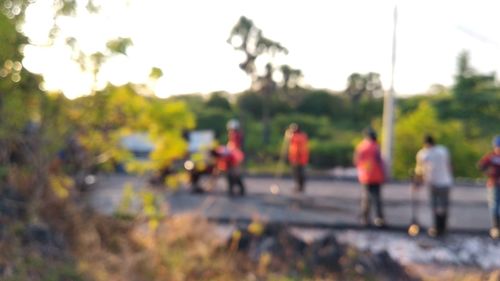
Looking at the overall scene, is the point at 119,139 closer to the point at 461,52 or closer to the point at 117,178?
the point at 117,178

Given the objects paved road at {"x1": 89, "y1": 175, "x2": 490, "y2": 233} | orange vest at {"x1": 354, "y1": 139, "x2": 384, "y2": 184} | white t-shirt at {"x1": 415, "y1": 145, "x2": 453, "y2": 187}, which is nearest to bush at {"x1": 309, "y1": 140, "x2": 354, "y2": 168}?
paved road at {"x1": 89, "y1": 175, "x2": 490, "y2": 233}

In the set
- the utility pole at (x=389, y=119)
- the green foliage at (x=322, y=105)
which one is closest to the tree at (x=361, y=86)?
the green foliage at (x=322, y=105)

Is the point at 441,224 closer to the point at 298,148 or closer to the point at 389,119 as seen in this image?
the point at 298,148

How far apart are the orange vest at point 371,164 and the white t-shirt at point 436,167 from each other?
77cm

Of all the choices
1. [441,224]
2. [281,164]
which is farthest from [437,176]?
[281,164]

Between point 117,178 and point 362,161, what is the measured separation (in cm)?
1047

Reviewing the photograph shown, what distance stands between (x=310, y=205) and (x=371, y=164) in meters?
3.51

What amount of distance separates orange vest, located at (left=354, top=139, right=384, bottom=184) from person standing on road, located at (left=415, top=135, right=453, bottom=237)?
0.68 m

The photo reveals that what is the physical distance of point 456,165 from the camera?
42250 mm

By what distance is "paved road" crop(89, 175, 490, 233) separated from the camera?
11.9 meters

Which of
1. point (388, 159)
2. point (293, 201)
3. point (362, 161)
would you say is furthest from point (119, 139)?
point (388, 159)

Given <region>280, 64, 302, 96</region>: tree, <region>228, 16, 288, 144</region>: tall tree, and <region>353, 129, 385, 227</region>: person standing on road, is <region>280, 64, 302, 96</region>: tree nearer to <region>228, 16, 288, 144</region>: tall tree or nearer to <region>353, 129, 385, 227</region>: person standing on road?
<region>228, 16, 288, 144</region>: tall tree

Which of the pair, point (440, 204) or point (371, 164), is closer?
point (440, 204)

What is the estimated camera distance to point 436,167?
1031 centimetres
